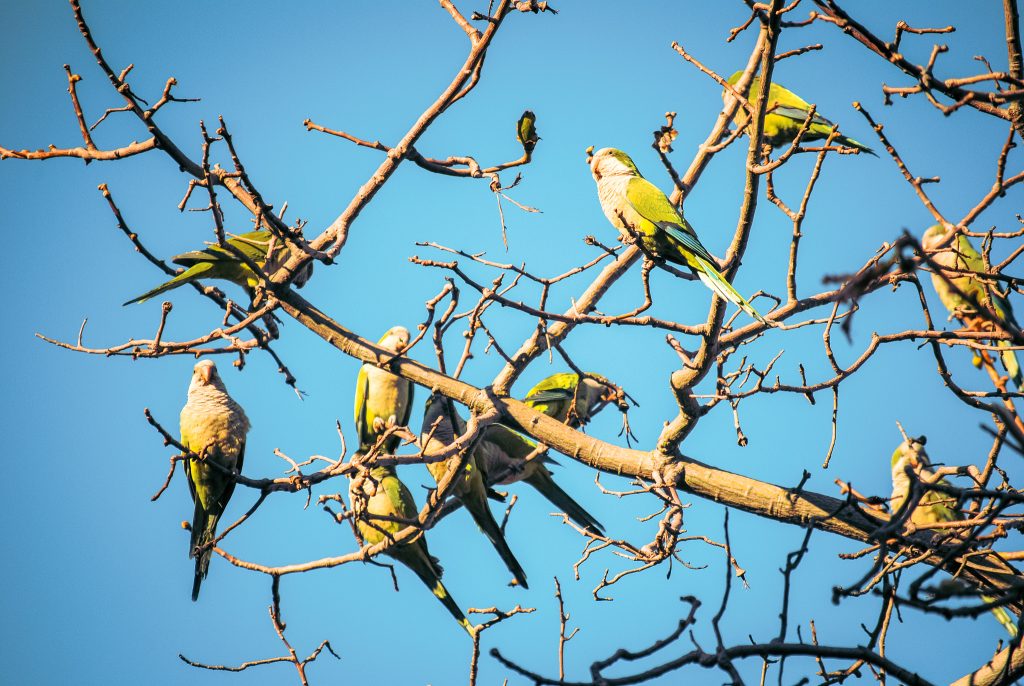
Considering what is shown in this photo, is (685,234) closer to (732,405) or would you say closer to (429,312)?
(732,405)

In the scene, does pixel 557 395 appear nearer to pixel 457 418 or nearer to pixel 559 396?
pixel 559 396

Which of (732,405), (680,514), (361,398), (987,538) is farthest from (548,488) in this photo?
(987,538)

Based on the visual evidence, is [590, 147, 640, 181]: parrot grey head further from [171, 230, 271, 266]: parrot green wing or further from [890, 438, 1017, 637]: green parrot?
[890, 438, 1017, 637]: green parrot

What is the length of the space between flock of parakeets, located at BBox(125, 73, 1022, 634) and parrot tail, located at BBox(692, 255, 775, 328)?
12.7 inches

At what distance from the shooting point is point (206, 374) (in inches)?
238

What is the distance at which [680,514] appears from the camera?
415 centimetres

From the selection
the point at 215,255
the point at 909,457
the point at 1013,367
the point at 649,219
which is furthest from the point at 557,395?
the point at 1013,367

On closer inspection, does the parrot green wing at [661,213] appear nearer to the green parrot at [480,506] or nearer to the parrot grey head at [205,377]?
the green parrot at [480,506]

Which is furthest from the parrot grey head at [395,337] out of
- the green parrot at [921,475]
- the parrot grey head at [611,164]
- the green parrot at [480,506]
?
the green parrot at [921,475]

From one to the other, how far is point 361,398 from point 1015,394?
4.16 m

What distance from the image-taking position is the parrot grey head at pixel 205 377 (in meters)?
6.02

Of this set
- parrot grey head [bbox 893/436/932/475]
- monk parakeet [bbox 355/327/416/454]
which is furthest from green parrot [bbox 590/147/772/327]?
parrot grey head [bbox 893/436/932/475]

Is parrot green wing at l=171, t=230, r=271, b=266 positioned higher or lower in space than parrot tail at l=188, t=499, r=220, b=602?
higher

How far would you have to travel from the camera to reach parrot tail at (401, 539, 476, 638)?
211 inches
